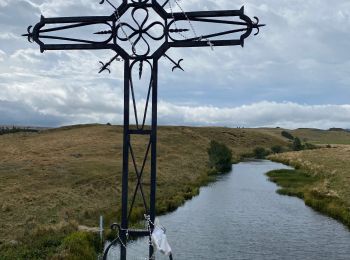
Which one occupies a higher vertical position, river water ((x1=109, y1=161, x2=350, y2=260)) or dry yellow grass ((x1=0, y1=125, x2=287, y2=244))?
dry yellow grass ((x1=0, y1=125, x2=287, y2=244))

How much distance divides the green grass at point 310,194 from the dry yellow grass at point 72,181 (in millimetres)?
9850

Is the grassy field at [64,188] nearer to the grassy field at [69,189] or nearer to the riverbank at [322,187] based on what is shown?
the grassy field at [69,189]

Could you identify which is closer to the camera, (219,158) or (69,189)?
(69,189)

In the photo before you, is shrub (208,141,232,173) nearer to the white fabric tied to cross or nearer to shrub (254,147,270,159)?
shrub (254,147,270,159)

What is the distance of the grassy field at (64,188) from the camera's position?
22.0 m

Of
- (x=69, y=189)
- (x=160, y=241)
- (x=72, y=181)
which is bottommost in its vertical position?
(x=69, y=189)

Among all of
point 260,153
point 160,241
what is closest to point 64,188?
point 160,241

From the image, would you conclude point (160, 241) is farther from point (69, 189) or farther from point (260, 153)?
point (260, 153)

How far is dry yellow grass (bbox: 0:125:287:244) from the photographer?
28.5m

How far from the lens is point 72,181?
140ft

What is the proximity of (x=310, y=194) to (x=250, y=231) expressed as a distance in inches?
604

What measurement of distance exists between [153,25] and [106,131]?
96.1m

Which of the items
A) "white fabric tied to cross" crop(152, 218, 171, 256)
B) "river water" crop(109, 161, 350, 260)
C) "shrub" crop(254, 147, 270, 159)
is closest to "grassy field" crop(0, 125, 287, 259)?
"river water" crop(109, 161, 350, 260)

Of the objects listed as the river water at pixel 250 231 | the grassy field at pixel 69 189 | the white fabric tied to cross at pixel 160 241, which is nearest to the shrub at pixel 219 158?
the grassy field at pixel 69 189
